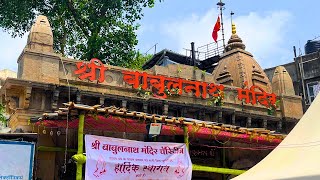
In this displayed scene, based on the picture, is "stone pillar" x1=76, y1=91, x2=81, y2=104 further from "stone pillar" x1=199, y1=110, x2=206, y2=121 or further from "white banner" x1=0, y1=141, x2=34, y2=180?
"stone pillar" x1=199, y1=110, x2=206, y2=121

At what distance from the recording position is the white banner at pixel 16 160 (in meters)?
9.20

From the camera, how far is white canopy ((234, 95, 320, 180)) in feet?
22.1

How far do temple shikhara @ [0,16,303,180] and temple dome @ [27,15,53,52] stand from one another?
3cm

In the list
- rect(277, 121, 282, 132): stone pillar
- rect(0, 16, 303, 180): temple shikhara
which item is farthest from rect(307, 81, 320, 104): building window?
rect(277, 121, 282, 132): stone pillar

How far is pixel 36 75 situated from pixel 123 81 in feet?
9.48

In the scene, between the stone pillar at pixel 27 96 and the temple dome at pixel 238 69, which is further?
the temple dome at pixel 238 69

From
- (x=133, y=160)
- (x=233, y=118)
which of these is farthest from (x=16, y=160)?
(x=233, y=118)

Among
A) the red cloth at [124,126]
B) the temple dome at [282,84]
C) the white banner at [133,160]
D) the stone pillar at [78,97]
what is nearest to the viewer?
the white banner at [133,160]

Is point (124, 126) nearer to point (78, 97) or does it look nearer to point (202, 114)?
point (78, 97)

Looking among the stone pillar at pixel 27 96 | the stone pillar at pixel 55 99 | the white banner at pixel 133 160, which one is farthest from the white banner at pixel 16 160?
the stone pillar at pixel 55 99

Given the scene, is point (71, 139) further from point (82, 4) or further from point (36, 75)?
point (82, 4)

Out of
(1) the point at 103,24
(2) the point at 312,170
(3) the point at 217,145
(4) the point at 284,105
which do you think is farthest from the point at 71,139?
(1) the point at 103,24

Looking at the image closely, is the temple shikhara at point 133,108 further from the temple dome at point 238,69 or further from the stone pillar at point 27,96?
the temple dome at point 238,69

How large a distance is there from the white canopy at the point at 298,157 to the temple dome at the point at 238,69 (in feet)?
33.6
